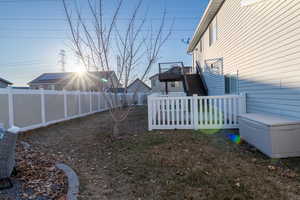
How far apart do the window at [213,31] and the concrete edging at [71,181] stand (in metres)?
9.40

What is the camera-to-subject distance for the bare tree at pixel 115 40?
5.12 m

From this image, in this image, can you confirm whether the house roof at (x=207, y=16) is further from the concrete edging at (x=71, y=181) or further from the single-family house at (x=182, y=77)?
the concrete edging at (x=71, y=181)

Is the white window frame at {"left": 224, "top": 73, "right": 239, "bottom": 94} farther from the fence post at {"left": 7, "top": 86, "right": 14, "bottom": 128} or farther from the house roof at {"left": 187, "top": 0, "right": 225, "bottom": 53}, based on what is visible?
the fence post at {"left": 7, "top": 86, "right": 14, "bottom": 128}

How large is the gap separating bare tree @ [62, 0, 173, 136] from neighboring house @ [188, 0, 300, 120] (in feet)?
8.80

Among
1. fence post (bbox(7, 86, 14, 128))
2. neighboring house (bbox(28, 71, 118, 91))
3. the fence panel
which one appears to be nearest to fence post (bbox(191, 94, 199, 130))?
the fence panel

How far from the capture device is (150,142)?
16.0 feet

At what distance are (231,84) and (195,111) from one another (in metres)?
3.02

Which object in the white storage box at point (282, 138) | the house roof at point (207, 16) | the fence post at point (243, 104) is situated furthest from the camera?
the house roof at point (207, 16)

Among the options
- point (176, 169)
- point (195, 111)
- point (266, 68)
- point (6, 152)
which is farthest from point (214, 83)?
point (6, 152)

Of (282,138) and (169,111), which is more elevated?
(169,111)

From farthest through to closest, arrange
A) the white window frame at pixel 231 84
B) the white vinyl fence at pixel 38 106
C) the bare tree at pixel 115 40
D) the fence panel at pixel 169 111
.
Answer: the white window frame at pixel 231 84
the fence panel at pixel 169 111
the white vinyl fence at pixel 38 106
the bare tree at pixel 115 40

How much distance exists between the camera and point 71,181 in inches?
110

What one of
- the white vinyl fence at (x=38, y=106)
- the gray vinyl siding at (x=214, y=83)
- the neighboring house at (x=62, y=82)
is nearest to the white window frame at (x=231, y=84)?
the gray vinyl siding at (x=214, y=83)

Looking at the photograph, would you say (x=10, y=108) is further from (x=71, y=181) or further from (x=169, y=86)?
(x=169, y=86)
